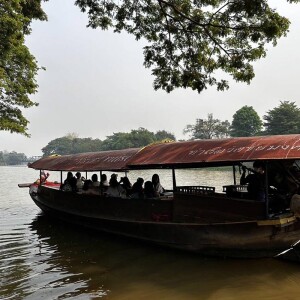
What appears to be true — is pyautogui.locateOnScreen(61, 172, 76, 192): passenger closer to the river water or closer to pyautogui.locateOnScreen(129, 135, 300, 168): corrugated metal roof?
the river water

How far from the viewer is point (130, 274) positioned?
20.8ft

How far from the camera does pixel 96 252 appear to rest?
778 centimetres

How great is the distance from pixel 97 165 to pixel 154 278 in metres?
3.57

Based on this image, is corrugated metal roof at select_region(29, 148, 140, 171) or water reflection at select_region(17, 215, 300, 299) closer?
water reflection at select_region(17, 215, 300, 299)

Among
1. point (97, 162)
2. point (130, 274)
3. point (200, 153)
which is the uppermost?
point (200, 153)

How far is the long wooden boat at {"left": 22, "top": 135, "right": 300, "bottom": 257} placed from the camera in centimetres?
605

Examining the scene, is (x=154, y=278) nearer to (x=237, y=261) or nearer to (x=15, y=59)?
(x=237, y=261)

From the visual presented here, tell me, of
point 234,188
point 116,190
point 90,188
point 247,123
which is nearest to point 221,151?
point 234,188

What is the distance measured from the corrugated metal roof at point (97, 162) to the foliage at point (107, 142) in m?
70.6

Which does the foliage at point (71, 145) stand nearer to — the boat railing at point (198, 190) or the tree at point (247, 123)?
the tree at point (247, 123)

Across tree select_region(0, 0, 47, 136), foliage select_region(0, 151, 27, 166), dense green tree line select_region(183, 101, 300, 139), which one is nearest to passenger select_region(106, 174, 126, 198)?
tree select_region(0, 0, 47, 136)

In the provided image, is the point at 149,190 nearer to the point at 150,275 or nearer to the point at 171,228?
the point at 171,228

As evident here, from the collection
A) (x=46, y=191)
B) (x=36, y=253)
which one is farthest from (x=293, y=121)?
(x=36, y=253)

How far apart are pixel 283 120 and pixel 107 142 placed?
6284 centimetres
